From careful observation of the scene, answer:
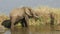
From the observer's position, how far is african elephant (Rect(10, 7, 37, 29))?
19.7ft

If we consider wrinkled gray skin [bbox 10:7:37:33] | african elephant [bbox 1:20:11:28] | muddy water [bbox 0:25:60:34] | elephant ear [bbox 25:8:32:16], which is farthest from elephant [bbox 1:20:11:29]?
elephant ear [bbox 25:8:32:16]

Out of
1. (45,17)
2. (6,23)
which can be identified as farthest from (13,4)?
(45,17)

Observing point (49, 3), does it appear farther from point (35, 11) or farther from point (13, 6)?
point (13, 6)

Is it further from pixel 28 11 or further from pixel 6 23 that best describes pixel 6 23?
pixel 28 11

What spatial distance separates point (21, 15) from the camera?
6.02 m

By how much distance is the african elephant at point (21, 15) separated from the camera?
19.7 ft

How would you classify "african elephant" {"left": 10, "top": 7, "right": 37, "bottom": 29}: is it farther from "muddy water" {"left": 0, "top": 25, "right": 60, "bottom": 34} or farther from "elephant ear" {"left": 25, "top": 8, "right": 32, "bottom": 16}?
"muddy water" {"left": 0, "top": 25, "right": 60, "bottom": 34}

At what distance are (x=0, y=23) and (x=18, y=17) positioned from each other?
0.59 metres

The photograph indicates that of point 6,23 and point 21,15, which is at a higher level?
point 21,15

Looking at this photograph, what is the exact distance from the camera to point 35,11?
20.7 ft

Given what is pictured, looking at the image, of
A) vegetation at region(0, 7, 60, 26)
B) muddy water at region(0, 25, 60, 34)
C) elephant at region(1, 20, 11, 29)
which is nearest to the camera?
muddy water at region(0, 25, 60, 34)

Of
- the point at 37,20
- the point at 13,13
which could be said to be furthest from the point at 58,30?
the point at 13,13

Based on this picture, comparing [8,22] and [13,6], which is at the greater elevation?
[13,6]

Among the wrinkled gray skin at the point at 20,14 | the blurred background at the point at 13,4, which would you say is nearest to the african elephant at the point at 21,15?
the wrinkled gray skin at the point at 20,14
